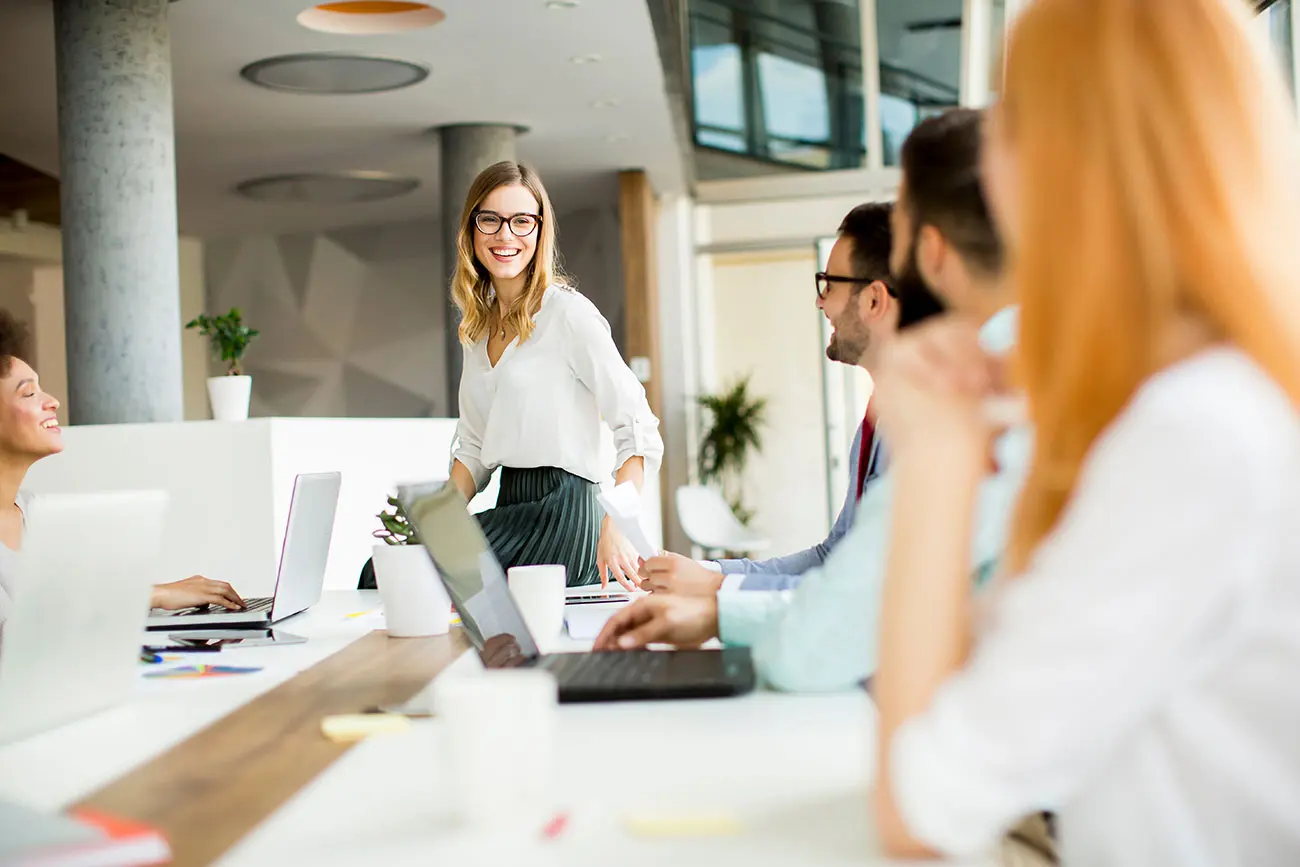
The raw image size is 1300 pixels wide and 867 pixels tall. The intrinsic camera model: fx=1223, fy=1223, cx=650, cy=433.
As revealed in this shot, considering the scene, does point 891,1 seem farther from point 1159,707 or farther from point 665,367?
point 1159,707

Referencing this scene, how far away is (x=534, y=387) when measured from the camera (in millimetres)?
3016

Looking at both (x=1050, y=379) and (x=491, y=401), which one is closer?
(x=1050, y=379)

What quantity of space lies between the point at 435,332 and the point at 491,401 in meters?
8.38

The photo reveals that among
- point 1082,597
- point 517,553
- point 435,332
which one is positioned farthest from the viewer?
point 435,332

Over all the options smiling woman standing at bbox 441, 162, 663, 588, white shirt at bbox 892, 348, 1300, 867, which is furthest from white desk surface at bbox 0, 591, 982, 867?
smiling woman standing at bbox 441, 162, 663, 588

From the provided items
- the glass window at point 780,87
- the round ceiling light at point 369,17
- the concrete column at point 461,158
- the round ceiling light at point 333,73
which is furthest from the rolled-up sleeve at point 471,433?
the glass window at point 780,87

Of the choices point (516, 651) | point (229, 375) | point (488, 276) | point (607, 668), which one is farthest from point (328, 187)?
point (607, 668)

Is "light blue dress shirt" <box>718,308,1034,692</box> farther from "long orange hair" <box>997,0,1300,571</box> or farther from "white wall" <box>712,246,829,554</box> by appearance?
"white wall" <box>712,246,829,554</box>

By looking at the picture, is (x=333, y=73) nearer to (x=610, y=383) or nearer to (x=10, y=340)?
(x=610, y=383)

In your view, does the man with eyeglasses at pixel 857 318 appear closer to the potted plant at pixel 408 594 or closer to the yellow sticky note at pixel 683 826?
the potted plant at pixel 408 594

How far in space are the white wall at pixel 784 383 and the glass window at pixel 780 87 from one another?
789mm

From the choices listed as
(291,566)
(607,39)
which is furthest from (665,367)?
(291,566)

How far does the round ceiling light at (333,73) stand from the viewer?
617 centimetres

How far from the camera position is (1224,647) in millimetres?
824
